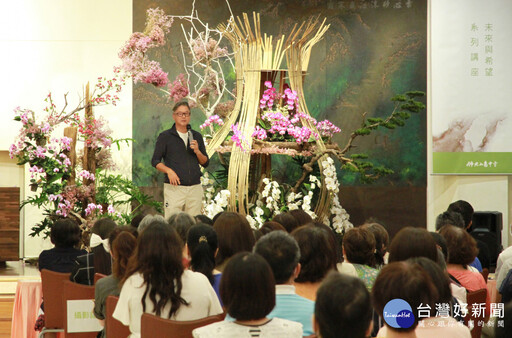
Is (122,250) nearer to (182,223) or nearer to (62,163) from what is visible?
(182,223)

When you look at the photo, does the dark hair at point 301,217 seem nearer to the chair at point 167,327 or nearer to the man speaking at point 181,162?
the man speaking at point 181,162

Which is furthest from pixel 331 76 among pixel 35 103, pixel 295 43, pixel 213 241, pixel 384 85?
pixel 213 241

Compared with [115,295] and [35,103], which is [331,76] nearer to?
[35,103]

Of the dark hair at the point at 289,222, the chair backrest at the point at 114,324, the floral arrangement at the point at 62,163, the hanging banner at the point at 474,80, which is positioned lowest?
the chair backrest at the point at 114,324

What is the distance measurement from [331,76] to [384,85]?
70 centimetres

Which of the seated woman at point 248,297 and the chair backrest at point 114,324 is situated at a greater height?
the seated woman at point 248,297

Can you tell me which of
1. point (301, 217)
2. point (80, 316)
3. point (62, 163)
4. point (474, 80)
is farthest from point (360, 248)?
point (474, 80)

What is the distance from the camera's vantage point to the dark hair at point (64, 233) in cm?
473

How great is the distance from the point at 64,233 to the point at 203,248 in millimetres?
1518

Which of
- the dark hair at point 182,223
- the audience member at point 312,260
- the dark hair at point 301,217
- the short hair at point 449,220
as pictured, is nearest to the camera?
the audience member at point 312,260

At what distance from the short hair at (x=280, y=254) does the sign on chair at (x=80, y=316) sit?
4.77 feet

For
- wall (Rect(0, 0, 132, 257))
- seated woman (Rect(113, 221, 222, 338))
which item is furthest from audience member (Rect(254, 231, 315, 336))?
wall (Rect(0, 0, 132, 257))

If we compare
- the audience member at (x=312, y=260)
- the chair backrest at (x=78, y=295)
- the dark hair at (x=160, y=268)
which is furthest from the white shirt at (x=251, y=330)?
the chair backrest at (x=78, y=295)

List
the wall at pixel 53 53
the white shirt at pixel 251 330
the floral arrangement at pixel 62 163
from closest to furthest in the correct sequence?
the white shirt at pixel 251 330 < the floral arrangement at pixel 62 163 < the wall at pixel 53 53
